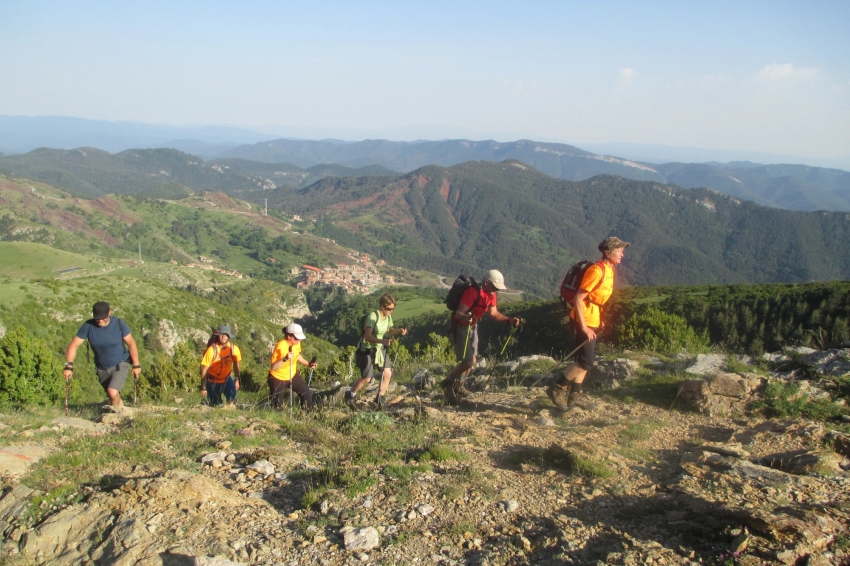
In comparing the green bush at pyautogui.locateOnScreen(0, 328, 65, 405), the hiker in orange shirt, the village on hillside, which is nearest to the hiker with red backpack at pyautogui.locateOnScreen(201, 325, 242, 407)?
the hiker in orange shirt

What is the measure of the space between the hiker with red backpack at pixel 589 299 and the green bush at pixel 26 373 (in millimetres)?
14717

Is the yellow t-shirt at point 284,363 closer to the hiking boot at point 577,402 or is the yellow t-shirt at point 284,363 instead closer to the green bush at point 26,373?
the hiking boot at point 577,402

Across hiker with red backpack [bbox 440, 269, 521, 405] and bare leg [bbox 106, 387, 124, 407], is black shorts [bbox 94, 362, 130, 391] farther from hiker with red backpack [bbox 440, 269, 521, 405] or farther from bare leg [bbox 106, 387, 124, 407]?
hiker with red backpack [bbox 440, 269, 521, 405]

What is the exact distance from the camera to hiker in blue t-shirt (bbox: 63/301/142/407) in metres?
6.34

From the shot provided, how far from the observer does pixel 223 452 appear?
500 centimetres

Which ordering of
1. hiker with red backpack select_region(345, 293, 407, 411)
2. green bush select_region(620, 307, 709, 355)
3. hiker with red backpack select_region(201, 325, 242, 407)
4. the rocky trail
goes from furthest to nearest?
1. green bush select_region(620, 307, 709, 355)
2. hiker with red backpack select_region(201, 325, 242, 407)
3. hiker with red backpack select_region(345, 293, 407, 411)
4. the rocky trail

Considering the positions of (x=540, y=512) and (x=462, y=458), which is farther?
(x=462, y=458)

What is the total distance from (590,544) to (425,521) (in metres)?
1.09

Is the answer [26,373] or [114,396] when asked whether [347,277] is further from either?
[114,396]

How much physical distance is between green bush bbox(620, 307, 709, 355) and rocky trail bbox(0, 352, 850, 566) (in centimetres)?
383

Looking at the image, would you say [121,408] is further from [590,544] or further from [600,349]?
[600,349]

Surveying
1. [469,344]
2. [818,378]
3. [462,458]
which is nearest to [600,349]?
[818,378]

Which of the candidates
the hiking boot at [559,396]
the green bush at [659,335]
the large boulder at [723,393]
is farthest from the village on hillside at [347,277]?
the large boulder at [723,393]

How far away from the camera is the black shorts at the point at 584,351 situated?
19.3 feet
